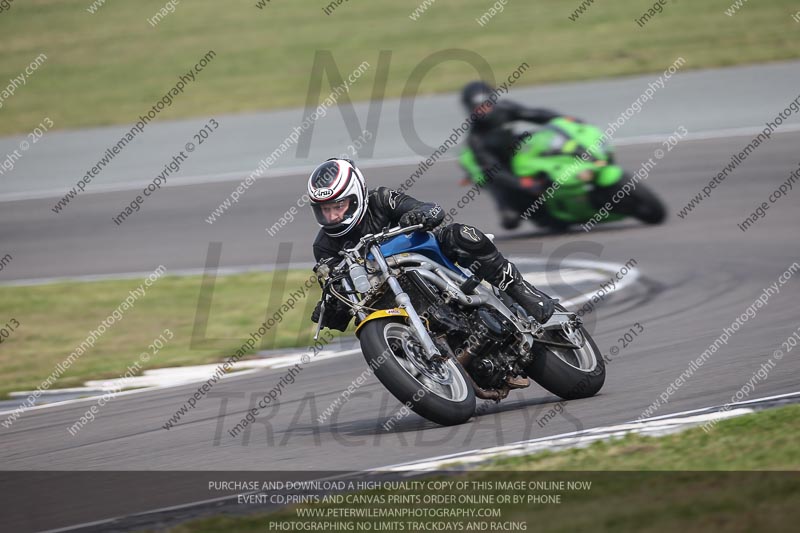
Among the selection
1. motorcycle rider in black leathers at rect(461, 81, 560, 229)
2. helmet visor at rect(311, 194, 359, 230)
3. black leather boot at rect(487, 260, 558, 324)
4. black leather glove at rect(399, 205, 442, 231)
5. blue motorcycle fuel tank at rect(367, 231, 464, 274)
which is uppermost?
black leather glove at rect(399, 205, 442, 231)

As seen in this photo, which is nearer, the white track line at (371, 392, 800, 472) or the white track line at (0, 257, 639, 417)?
the white track line at (371, 392, 800, 472)

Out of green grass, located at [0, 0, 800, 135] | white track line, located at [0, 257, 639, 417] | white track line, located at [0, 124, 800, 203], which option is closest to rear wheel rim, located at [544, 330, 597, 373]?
white track line, located at [0, 257, 639, 417]

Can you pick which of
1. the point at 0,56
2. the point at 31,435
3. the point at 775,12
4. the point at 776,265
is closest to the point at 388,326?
the point at 31,435

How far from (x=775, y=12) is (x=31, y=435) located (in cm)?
2015

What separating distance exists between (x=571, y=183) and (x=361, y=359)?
518cm

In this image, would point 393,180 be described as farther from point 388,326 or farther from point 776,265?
point 388,326

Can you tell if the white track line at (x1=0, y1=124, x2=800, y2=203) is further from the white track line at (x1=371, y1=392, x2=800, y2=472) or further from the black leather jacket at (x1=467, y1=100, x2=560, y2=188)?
the white track line at (x1=371, y1=392, x2=800, y2=472)

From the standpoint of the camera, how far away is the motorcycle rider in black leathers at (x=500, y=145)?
1475cm

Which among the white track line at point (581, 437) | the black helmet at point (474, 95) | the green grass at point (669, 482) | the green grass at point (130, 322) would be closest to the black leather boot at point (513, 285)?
the white track line at point (581, 437)

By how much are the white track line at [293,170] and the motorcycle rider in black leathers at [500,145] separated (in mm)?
3675

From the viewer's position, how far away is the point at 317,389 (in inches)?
364

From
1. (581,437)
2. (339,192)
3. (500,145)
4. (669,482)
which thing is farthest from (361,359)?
(500,145)

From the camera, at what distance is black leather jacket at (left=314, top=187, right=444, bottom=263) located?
7.52 metres

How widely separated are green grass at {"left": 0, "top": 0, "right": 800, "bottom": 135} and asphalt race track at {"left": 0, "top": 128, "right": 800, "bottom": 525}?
4.91 m
